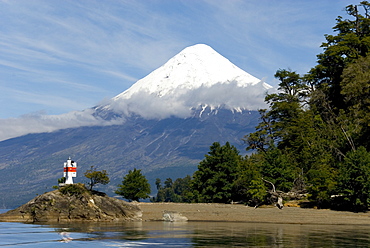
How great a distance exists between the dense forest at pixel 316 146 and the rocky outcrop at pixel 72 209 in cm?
1769

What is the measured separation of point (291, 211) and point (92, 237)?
27678 millimetres

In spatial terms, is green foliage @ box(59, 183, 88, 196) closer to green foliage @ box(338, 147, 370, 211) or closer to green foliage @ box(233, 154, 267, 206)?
green foliage @ box(233, 154, 267, 206)

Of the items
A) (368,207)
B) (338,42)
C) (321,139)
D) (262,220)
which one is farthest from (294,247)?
(338,42)

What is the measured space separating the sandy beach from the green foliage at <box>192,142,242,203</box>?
25.3 feet

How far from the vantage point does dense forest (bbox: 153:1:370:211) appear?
60.6 meters

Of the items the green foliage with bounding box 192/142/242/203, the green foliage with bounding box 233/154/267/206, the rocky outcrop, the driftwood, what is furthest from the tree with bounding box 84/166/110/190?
the driftwood

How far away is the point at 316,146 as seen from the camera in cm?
7725

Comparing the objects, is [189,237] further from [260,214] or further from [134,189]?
[134,189]

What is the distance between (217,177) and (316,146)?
16.1 meters

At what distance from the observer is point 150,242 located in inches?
1446

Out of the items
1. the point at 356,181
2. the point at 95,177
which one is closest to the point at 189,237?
the point at 356,181

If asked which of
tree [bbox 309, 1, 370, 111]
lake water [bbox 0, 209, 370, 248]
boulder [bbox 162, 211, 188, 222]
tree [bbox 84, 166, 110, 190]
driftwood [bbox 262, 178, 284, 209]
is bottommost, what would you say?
lake water [bbox 0, 209, 370, 248]

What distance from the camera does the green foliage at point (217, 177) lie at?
7306cm

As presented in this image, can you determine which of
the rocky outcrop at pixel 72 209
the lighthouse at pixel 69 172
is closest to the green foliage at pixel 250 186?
the rocky outcrop at pixel 72 209
